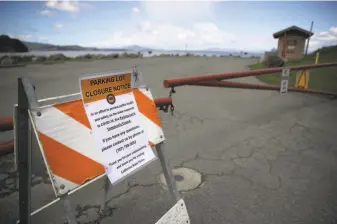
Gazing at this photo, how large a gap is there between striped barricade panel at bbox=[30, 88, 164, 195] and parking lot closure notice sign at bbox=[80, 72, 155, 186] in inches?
2.1

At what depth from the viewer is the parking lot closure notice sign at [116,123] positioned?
1433mm

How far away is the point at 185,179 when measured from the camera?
2951 mm

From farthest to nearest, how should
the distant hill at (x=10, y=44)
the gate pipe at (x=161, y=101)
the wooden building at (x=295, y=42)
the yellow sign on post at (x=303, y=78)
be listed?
the distant hill at (x=10, y=44), the wooden building at (x=295, y=42), the yellow sign on post at (x=303, y=78), the gate pipe at (x=161, y=101)

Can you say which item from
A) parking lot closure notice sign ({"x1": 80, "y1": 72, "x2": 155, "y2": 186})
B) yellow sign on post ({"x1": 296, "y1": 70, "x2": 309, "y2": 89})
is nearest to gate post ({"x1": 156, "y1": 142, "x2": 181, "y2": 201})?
parking lot closure notice sign ({"x1": 80, "y1": 72, "x2": 155, "y2": 186})

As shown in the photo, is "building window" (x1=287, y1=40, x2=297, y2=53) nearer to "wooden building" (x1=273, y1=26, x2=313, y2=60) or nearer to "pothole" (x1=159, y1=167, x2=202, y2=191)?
"wooden building" (x1=273, y1=26, x2=313, y2=60)

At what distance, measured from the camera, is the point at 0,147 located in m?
1.37

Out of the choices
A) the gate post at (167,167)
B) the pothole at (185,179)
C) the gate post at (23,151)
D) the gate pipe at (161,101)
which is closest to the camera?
the gate post at (23,151)

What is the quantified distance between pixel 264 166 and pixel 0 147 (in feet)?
10.8

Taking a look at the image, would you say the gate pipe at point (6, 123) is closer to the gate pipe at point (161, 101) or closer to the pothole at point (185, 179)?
the gate pipe at point (161, 101)

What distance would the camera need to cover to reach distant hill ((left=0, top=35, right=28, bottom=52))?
1594 inches

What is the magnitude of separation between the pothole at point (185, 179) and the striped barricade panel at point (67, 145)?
62.5 inches

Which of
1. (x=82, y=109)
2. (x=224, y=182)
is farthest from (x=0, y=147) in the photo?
(x=224, y=182)

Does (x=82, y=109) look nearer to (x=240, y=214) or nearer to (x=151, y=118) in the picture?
(x=151, y=118)

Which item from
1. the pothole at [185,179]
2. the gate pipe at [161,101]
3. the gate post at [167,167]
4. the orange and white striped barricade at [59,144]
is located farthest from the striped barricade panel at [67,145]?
the pothole at [185,179]
